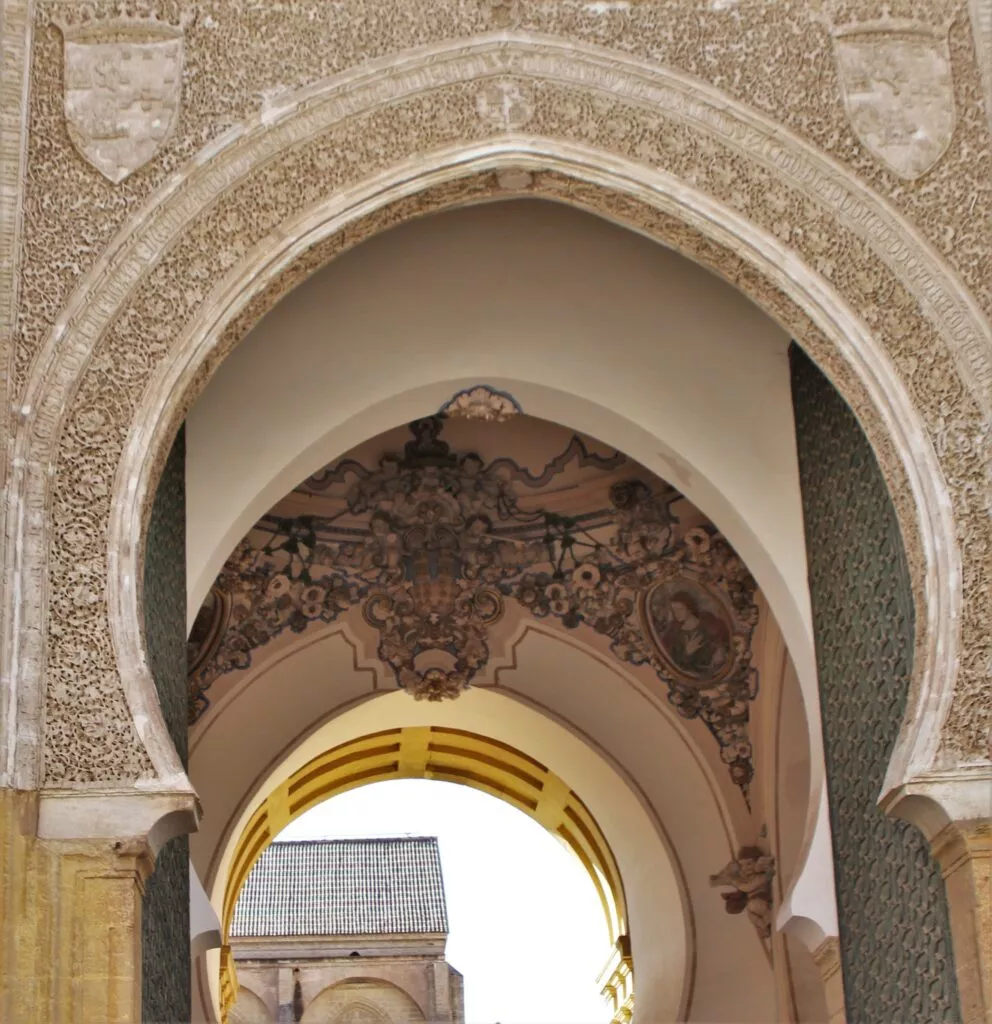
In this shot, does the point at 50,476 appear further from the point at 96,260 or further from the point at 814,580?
the point at 814,580

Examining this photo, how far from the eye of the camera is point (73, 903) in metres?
4.53

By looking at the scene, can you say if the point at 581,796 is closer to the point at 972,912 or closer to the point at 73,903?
the point at 972,912

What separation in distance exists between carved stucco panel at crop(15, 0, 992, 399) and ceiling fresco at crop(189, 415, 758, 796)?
9.13 feet

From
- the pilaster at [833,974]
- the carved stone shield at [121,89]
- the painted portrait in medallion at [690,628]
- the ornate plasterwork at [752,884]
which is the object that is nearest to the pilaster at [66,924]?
the carved stone shield at [121,89]

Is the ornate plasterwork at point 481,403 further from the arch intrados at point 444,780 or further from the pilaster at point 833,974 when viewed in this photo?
the arch intrados at point 444,780

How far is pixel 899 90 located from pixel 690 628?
10.7 feet

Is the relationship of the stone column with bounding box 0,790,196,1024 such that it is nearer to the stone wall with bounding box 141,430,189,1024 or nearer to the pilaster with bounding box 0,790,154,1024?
the pilaster with bounding box 0,790,154,1024

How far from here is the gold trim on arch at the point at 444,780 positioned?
9250mm

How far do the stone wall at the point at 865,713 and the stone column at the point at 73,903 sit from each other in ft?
6.55

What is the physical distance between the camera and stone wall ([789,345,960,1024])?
5.12 metres

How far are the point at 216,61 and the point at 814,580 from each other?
2404mm

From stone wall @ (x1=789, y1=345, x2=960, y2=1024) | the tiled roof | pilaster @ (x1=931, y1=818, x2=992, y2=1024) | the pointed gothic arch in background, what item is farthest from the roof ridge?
pilaster @ (x1=931, y1=818, x2=992, y2=1024)

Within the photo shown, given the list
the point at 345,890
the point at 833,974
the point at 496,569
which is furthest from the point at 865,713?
the point at 345,890

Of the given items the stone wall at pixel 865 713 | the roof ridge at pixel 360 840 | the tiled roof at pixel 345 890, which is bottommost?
the stone wall at pixel 865 713
